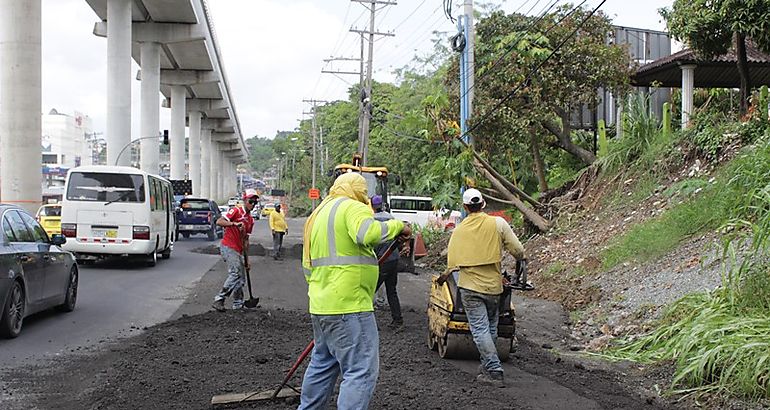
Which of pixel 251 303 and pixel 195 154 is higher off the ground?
pixel 195 154

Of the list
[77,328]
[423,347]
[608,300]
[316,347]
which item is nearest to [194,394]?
[316,347]

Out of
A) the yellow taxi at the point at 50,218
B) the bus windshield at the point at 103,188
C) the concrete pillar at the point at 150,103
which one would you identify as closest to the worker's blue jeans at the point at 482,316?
the bus windshield at the point at 103,188

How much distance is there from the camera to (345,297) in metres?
5.35

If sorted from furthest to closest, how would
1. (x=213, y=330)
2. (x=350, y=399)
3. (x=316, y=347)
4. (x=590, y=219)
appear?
(x=590, y=219)
(x=213, y=330)
(x=316, y=347)
(x=350, y=399)

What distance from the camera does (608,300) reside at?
13.0 m

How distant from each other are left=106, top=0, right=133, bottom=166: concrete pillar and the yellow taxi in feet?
29.3

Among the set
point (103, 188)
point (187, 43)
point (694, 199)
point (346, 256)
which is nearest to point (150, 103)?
point (187, 43)

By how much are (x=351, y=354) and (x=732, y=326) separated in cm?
439

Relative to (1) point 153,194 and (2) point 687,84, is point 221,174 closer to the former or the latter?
(1) point 153,194

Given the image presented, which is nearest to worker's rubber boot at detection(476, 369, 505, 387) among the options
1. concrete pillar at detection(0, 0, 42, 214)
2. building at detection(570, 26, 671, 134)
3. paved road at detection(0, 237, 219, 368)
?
paved road at detection(0, 237, 219, 368)

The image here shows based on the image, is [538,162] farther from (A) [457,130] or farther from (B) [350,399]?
(B) [350,399]

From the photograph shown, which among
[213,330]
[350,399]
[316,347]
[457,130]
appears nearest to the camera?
[350,399]

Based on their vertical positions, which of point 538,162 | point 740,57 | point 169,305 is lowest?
point 169,305

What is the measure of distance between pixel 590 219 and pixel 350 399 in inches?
578
